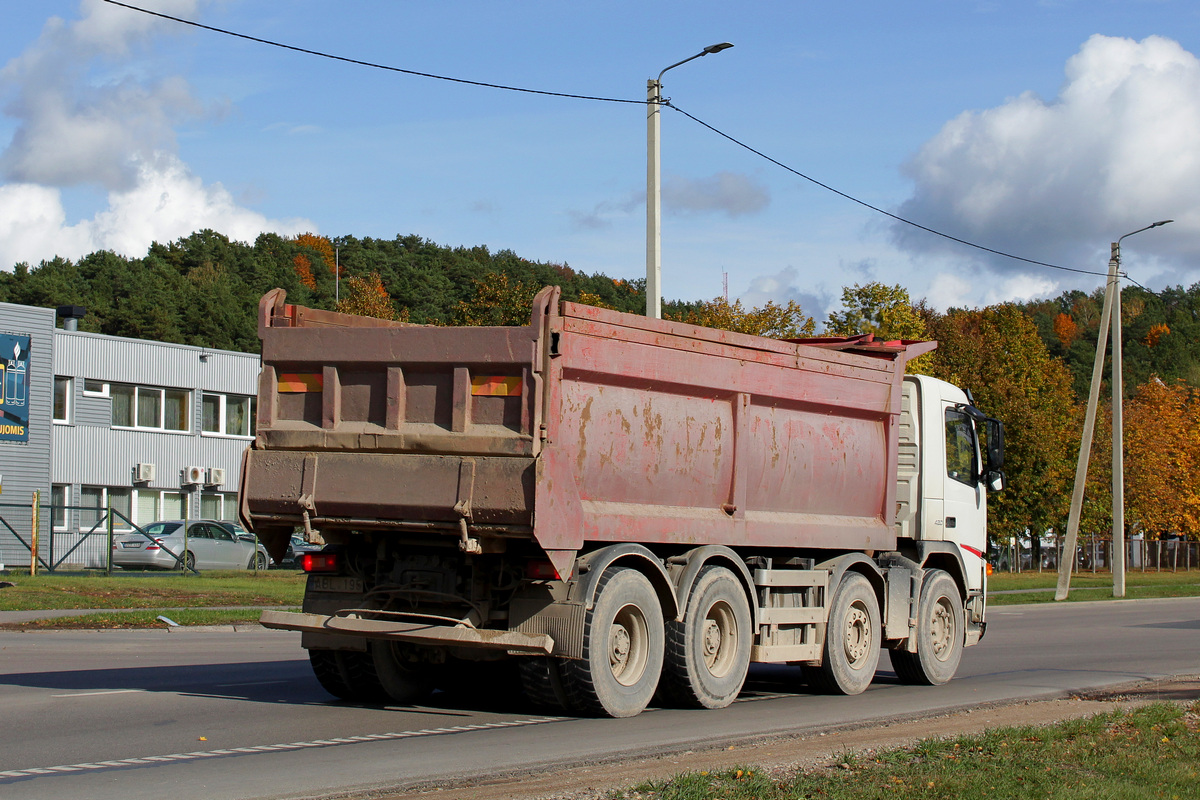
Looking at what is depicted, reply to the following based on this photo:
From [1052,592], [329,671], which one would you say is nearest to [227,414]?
[1052,592]

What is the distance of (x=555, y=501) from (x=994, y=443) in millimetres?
6917

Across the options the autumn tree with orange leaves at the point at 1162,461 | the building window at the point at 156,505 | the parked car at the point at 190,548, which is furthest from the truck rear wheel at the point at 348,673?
the autumn tree with orange leaves at the point at 1162,461

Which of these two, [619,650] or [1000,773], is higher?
[619,650]

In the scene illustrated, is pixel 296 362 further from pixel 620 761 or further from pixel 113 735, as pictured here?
pixel 620 761

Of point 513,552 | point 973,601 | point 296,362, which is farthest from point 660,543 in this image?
point 973,601

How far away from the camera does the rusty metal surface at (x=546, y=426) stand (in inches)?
351

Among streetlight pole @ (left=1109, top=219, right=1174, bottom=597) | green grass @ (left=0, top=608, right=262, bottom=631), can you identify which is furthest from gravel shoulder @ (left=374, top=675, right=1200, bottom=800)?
streetlight pole @ (left=1109, top=219, right=1174, bottom=597)

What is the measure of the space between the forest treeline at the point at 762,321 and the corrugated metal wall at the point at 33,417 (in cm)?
495

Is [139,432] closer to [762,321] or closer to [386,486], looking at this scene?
[762,321]

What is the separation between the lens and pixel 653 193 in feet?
62.2

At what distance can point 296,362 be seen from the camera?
32.0 feet

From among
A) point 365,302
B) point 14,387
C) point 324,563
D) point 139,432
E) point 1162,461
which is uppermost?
point 365,302

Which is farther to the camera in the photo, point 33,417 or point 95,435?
point 95,435

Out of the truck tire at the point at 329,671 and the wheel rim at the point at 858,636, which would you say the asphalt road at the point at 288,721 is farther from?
the wheel rim at the point at 858,636
